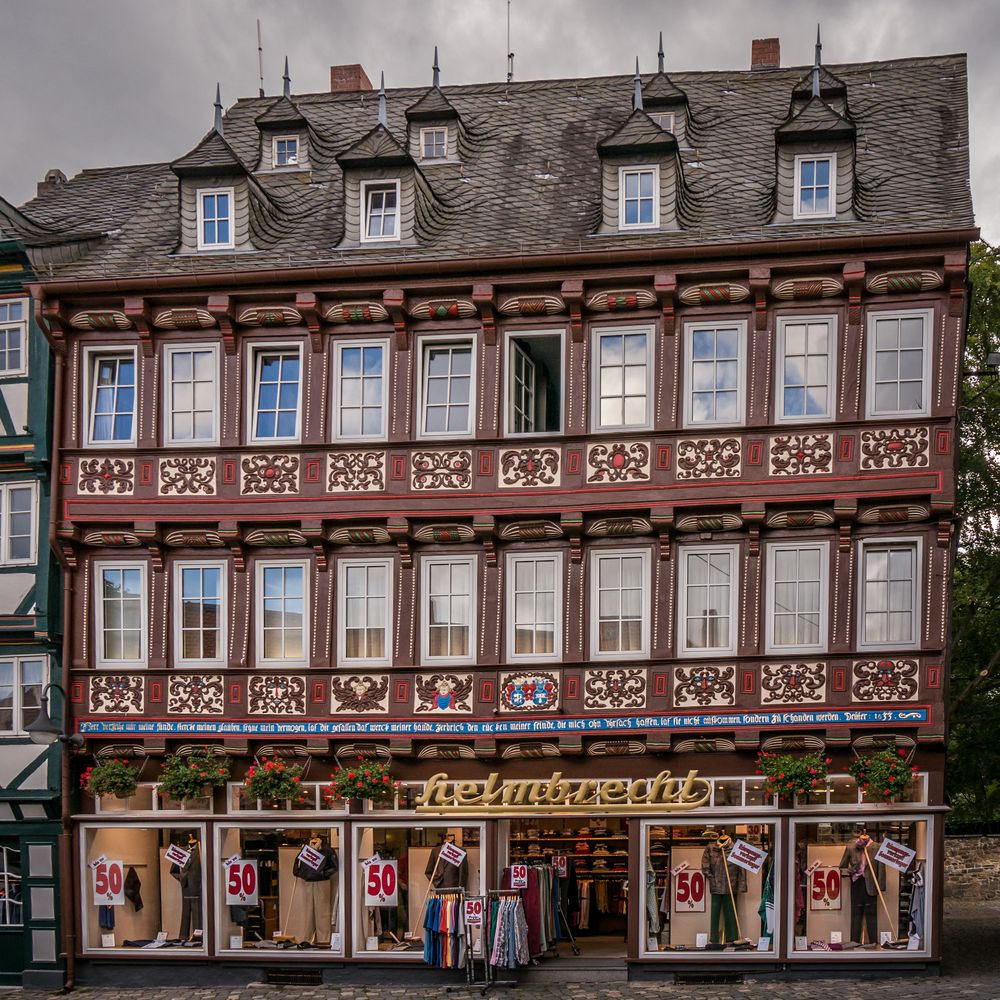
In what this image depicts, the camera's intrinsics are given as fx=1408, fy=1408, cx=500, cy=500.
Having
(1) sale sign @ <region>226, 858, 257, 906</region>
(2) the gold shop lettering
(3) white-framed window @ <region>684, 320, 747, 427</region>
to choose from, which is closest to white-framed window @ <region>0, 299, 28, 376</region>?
(1) sale sign @ <region>226, 858, 257, 906</region>

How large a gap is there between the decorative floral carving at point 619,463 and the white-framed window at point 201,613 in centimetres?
587

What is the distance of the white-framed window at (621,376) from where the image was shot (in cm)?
2081

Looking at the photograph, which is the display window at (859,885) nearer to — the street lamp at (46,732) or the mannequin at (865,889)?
the mannequin at (865,889)

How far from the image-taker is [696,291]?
20.5 metres

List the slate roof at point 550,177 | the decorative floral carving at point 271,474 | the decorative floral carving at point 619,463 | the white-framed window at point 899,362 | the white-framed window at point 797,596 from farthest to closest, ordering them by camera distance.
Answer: the decorative floral carving at point 271,474 < the slate roof at point 550,177 < the decorative floral carving at point 619,463 < the white-framed window at point 797,596 < the white-framed window at point 899,362

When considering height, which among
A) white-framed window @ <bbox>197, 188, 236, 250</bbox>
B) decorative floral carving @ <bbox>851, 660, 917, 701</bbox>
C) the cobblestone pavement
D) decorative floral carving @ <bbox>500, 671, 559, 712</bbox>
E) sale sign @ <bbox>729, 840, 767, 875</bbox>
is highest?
white-framed window @ <bbox>197, 188, 236, 250</bbox>

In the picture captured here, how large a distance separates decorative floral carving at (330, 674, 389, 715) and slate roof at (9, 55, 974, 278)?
246 inches

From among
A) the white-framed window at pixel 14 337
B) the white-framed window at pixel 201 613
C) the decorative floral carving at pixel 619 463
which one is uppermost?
the white-framed window at pixel 14 337

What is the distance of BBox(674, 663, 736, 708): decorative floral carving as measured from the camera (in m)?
20.0

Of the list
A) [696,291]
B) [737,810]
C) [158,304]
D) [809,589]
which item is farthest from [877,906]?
[158,304]

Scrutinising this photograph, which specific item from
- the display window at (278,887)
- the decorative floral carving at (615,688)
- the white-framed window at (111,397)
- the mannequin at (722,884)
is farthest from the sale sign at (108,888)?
the mannequin at (722,884)

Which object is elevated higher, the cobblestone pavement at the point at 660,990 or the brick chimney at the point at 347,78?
the brick chimney at the point at 347,78

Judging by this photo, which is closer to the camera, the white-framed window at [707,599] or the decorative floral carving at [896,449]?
the decorative floral carving at [896,449]

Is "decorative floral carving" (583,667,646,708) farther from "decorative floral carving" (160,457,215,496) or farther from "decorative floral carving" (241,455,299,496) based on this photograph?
"decorative floral carving" (160,457,215,496)
